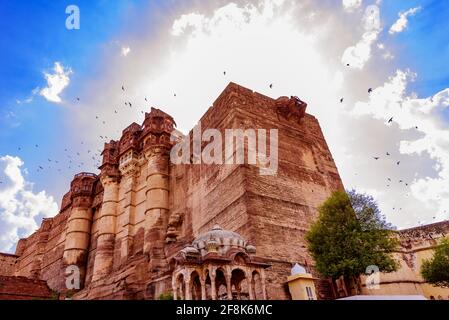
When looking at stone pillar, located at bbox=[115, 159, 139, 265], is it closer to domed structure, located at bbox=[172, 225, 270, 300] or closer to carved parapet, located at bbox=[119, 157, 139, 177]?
carved parapet, located at bbox=[119, 157, 139, 177]

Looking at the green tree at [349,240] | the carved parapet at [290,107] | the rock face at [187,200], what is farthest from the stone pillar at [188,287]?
the carved parapet at [290,107]

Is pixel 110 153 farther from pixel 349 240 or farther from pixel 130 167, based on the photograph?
pixel 349 240

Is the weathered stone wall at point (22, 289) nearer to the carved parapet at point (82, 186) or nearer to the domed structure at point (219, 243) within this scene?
the carved parapet at point (82, 186)

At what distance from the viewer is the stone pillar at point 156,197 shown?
18.3 m

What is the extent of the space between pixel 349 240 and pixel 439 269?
5.81 m

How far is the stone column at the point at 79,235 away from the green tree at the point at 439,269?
21409mm

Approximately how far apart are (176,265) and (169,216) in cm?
1104

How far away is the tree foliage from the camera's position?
10938 millimetres

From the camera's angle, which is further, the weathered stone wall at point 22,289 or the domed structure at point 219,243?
the weathered stone wall at point 22,289

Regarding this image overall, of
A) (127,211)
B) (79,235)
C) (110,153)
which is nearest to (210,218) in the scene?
(127,211)

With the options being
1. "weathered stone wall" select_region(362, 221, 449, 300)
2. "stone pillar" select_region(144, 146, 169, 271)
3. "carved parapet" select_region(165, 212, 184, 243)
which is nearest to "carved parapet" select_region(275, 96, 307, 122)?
"carved parapet" select_region(165, 212, 184, 243)

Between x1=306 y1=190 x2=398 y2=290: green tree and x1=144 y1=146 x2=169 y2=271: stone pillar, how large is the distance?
26.6ft

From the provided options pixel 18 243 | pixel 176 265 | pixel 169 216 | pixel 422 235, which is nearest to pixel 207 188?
pixel 169 216

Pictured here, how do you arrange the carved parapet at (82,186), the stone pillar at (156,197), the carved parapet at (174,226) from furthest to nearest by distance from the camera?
the carved parapet at (82,186) → the stone pillar at (156,197) → the carved parapet at (174,226)
